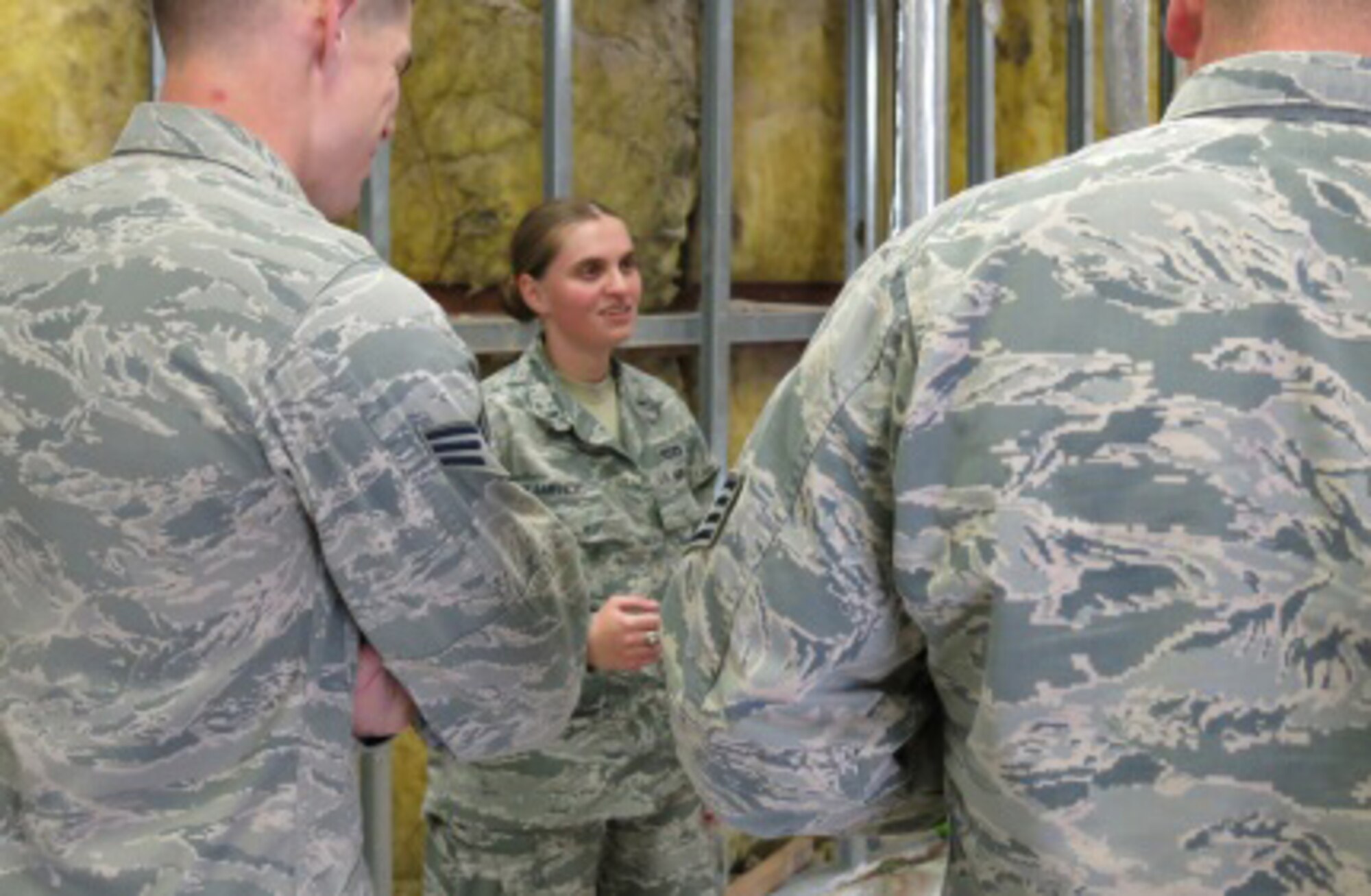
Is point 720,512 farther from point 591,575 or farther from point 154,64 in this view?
point 154,64

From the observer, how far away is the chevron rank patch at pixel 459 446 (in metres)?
1.41

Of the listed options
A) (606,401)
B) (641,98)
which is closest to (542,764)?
(606,401)

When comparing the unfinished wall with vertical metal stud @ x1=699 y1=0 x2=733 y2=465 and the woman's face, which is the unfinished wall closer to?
the woman's face

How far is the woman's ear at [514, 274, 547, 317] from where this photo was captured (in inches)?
110

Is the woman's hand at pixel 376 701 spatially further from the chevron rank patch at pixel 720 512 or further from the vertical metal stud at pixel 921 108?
the vertical metal stud at pixel 921 108

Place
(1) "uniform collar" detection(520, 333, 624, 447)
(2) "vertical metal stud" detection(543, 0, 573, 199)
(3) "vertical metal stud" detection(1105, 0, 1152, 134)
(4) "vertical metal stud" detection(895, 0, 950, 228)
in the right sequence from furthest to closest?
1. (4) "vertical metal stud" detection(895, 0, 950, 228)
2. (3) "vertical metal stud" detection(1105, 0, 1152, 134)
3. (2) "vertical metal stud" detection(543, 0, 573, 199)
4. (1) "uniform collar" detection(520, 333, 624, 447)

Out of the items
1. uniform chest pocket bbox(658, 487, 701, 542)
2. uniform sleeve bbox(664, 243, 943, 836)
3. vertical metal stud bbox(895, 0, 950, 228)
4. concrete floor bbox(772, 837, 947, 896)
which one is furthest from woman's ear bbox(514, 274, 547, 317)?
concrete floor bbox(772, 837, 947, 896)

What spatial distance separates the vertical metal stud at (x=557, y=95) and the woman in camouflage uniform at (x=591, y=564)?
0.42 meters

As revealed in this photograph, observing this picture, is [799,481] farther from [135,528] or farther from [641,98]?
[641,98]

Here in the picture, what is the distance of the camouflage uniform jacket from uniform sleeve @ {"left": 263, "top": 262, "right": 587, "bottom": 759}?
1.06 m

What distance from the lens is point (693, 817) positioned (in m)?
2.79

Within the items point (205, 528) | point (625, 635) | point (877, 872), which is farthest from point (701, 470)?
point (877, 872)

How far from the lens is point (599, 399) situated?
2.80 meters

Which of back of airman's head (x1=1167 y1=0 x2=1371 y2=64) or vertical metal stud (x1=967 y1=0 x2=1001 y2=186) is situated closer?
back of airman's head (x1=1167 y1=0 x2=1371 y2=64)
